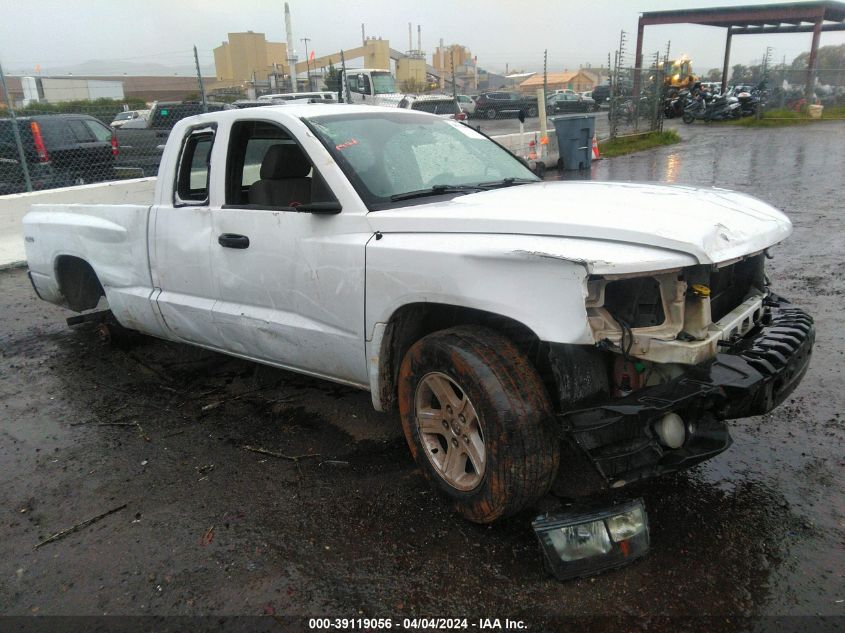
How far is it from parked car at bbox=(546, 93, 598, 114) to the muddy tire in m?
33.2

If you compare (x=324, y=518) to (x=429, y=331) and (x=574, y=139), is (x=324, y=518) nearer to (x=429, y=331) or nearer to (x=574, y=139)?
(x=429, y=331)

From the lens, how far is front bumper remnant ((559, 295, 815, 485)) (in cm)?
247

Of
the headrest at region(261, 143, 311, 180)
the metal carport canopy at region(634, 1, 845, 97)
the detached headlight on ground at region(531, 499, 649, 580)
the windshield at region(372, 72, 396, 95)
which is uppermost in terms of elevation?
the metal carport canopy at region(634, 1, 845, 97)

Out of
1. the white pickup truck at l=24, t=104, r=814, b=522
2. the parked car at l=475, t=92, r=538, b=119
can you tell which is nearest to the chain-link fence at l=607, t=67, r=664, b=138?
the parked car at l=475, t=92, r=538, b=119

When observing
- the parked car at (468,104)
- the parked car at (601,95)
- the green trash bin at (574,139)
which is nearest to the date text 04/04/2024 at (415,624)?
the green trash bin at (574,139)

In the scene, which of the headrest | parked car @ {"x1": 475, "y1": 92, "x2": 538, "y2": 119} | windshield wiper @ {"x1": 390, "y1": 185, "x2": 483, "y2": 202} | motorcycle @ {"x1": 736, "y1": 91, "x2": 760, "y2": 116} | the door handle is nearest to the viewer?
windshield wiper @ {"x1": 390, "y1": 185, "x2": 483, "y2": 202}

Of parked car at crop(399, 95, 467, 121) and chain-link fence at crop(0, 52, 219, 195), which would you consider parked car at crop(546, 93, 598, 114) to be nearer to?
parked car at crop(399, 95, 467, 121)

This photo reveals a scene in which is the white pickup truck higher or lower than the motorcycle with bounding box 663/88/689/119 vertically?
higher

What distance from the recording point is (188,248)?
416 centimetres

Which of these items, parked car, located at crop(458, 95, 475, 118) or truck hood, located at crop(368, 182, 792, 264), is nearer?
truck hood, located at crop(368, 182, 792, 264)

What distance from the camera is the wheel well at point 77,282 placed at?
538 cm

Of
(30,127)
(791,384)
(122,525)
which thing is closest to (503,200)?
(791,384)

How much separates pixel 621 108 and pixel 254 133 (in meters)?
18.8

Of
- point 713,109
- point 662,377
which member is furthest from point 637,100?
point 662,377
